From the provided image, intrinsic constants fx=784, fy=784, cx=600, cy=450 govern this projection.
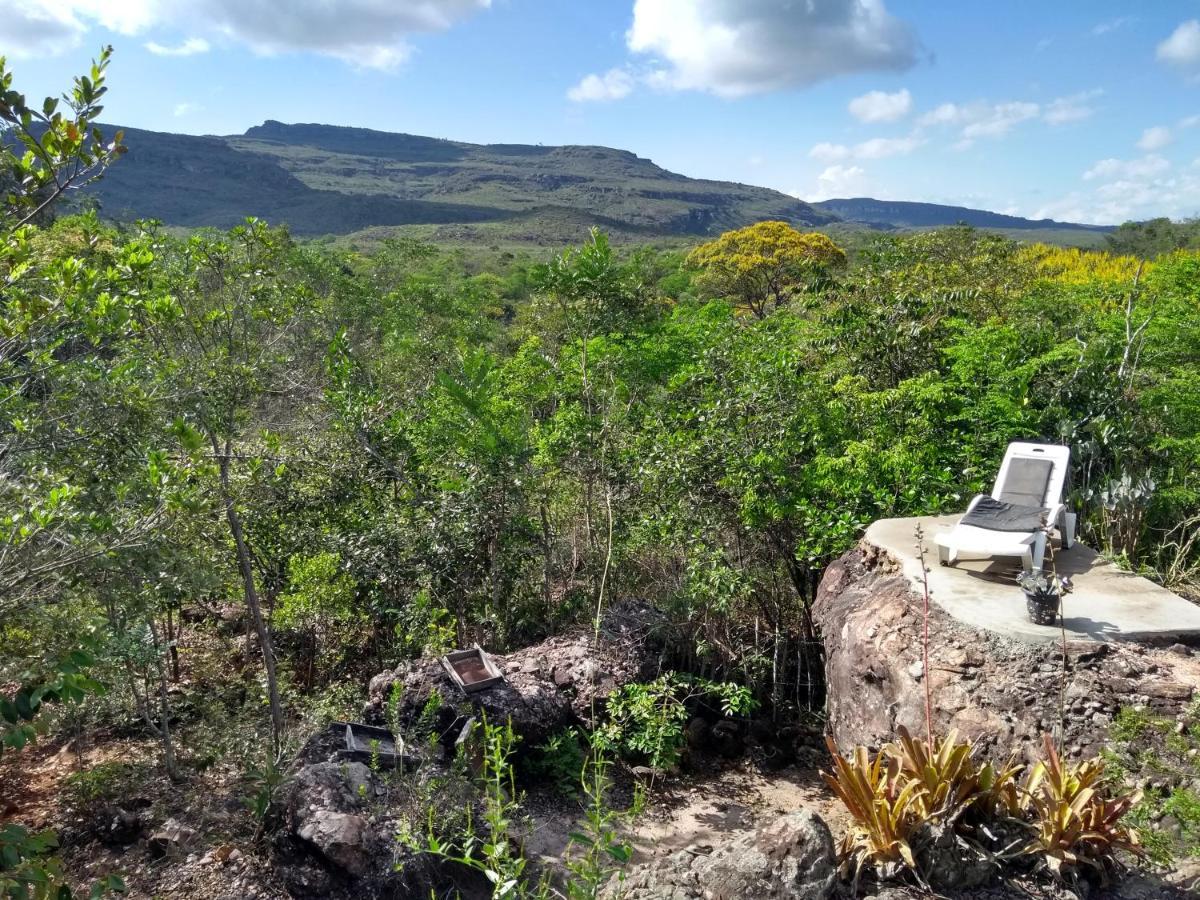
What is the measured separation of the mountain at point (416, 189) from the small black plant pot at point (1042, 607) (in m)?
74.5

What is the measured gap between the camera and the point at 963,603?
6395 millimetres

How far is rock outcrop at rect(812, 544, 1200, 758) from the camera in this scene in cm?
544

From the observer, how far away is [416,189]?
443ft

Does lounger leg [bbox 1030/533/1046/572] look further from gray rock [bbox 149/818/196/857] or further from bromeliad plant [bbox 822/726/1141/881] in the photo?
gray rock [bbox 149/818/196/857]

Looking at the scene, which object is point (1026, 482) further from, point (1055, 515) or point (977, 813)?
point (977, 813)

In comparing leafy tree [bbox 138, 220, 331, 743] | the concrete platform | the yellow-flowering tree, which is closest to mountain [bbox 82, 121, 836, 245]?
the yellow-flowering tree

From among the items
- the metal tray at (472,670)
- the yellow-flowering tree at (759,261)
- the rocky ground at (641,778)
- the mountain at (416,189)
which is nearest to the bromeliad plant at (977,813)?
the rocky ground at (641,778)

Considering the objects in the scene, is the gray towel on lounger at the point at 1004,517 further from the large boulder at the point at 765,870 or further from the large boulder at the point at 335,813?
the large boulder at the point at 335,813

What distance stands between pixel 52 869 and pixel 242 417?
4.29 meters

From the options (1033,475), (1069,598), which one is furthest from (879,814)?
(1033,475)

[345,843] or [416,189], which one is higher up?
[416,189]

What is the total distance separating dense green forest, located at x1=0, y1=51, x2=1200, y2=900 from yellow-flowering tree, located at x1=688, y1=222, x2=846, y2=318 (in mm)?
20056

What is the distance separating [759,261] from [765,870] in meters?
28.6

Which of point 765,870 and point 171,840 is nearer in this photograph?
point 765,870
